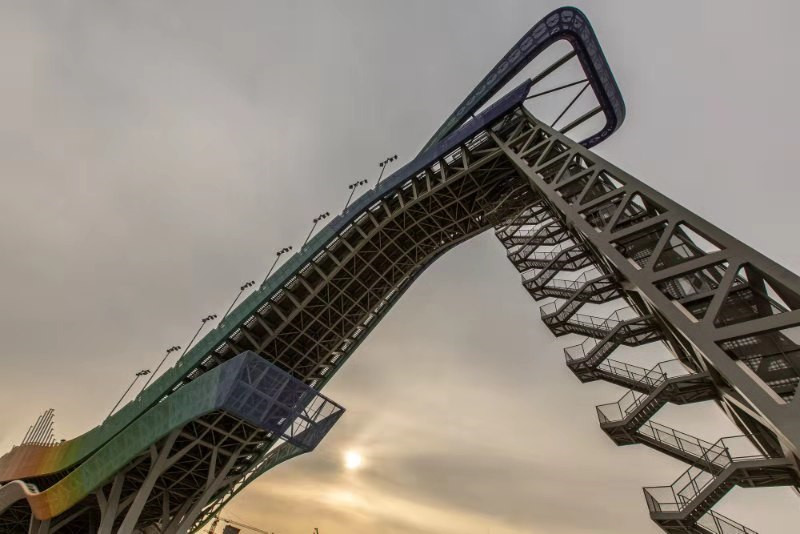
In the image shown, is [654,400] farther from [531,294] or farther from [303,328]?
[303,328]

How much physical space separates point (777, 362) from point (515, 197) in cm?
1861

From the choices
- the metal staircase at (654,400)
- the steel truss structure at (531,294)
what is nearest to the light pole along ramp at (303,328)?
the steel truss structure at (531,294)

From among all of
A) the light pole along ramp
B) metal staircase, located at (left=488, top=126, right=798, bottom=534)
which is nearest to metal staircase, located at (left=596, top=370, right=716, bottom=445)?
metal staircase, located at (left=488, top=126, right=798, bottom=534)

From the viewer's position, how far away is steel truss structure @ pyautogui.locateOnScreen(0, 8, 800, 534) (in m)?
11.6

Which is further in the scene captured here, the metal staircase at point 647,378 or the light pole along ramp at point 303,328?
the light pole along ramp at point 303,328

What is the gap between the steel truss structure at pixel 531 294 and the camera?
11562 millimetres

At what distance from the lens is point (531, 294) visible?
22.4 m

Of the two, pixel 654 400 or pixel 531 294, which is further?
pixel 531 294

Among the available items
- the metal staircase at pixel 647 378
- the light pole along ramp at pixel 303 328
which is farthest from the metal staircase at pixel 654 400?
the light pole along ramp at pixel 303 328

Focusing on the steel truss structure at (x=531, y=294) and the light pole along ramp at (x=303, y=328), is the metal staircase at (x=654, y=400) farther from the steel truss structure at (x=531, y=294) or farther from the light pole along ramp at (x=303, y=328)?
the light pole along ramp at (x=303, y=328)

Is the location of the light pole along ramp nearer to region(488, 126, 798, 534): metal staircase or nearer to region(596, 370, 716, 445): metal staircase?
region(488, 126, 798, 534): metal staircase

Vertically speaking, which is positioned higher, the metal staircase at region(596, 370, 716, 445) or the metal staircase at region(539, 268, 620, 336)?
the metal staircase at region(539, 268, 620, 336)

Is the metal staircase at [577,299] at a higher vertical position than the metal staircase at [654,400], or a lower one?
higher

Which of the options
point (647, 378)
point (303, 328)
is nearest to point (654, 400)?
point (647, 378)
